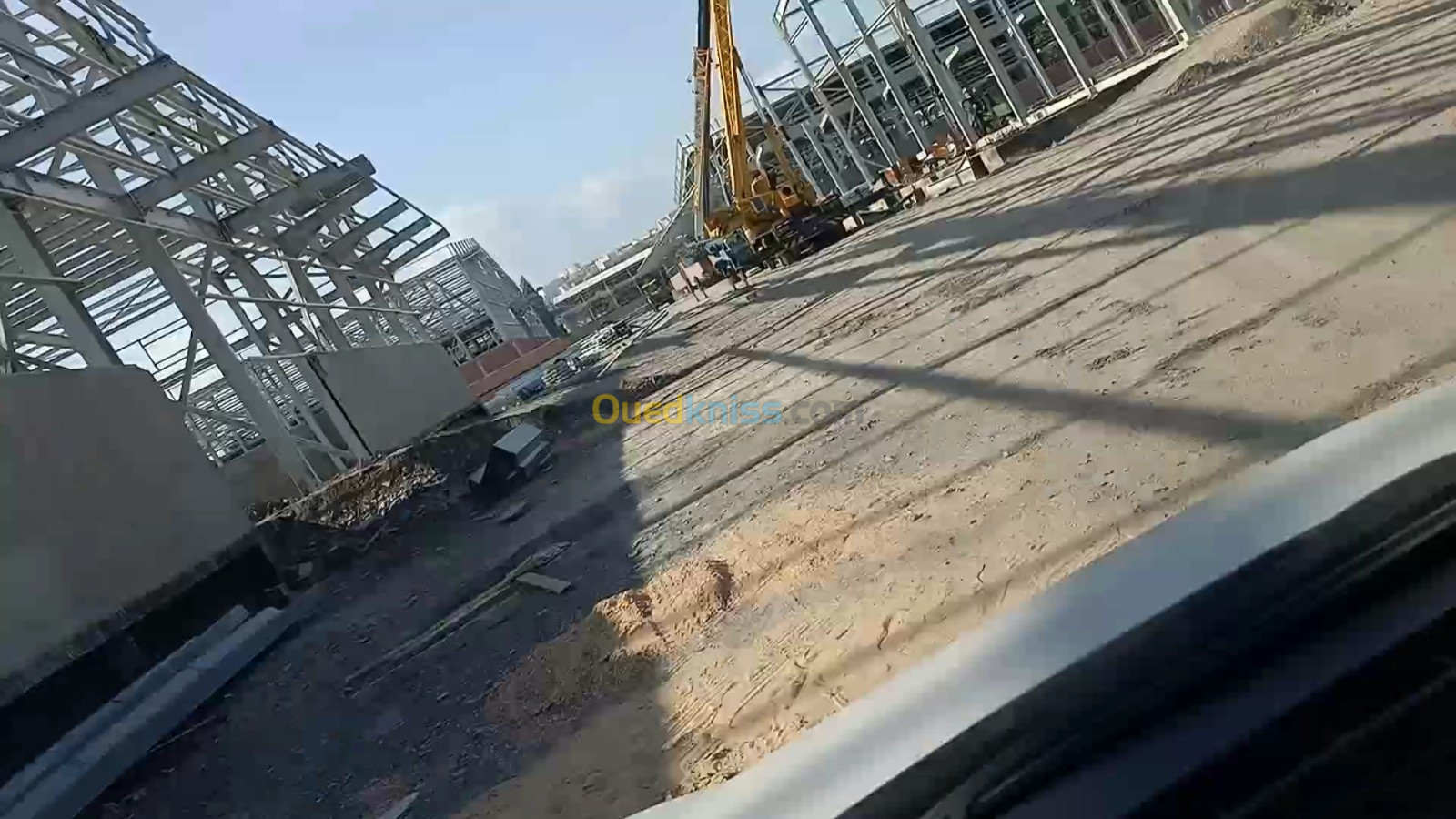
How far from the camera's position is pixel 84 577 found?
655 cm

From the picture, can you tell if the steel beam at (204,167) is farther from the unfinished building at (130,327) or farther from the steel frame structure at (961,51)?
the steel frame structure at (961,51)

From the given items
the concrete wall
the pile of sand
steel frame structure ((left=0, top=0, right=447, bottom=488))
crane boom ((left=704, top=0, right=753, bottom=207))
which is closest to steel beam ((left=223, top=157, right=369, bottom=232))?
steel frame structure ((left=0, top=0, right=447, bottom=488))

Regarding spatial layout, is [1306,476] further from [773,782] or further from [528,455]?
[528,455]

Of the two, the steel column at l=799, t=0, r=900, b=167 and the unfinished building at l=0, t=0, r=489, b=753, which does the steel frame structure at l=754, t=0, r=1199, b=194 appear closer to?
the steel column at l=799, t=0, r=900, b=167

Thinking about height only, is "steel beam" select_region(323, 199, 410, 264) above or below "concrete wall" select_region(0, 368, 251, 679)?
above

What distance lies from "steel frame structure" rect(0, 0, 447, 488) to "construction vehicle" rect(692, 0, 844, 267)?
336 inches

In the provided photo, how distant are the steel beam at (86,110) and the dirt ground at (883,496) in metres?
4.64

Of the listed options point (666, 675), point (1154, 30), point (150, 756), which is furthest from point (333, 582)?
point (1154, 30)

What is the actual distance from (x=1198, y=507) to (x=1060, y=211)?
9709 mm

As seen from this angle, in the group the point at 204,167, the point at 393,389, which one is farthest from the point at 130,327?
the point at 204,167

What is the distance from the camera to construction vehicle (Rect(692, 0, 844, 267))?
22.0 meters

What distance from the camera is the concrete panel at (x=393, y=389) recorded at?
12.9 m

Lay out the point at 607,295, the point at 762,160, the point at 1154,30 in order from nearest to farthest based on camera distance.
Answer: the point at 1154,30 < the point at 762,160 < the point at 607,295

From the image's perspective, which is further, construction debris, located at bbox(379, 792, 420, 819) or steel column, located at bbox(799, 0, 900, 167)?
steel column, located at bbox(799, 0, 900, 167)
